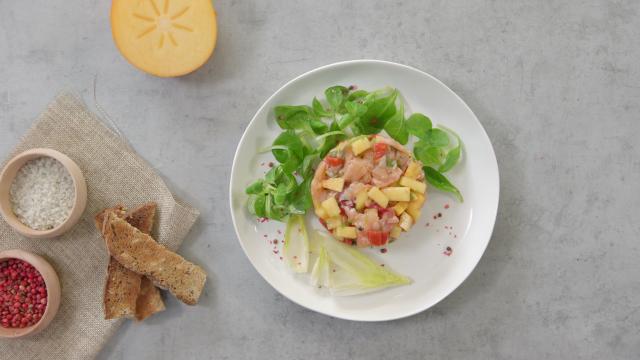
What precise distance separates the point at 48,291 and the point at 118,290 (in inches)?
13.2

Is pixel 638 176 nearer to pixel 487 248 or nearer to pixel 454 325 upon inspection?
pixel 487 248

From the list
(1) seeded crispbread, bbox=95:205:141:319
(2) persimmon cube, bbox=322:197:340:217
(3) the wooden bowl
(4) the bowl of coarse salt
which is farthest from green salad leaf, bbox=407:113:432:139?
(3) the wooden bowl

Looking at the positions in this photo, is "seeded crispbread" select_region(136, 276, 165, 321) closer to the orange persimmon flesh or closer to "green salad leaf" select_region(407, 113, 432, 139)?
the orange persimmon flesh

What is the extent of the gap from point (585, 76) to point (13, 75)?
3.00 metres

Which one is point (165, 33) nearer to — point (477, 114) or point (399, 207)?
point (399, 207)

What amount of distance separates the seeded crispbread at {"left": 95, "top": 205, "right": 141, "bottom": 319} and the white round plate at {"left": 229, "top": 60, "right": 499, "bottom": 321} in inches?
24.6

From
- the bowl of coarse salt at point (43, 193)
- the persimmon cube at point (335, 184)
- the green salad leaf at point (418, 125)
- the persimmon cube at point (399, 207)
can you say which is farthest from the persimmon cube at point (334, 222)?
the bowl of coarse salt at point (43, 193)

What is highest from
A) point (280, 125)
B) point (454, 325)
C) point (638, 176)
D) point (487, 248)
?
point (280, 125)

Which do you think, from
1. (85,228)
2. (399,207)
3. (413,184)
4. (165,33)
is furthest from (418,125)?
(85,228)

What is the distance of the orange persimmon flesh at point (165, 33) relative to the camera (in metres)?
2.80

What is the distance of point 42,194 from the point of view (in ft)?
9.37

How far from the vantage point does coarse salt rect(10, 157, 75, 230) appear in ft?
9.37

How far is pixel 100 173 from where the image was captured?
3012 mm

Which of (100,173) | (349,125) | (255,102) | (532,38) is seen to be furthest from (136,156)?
(532,38)
